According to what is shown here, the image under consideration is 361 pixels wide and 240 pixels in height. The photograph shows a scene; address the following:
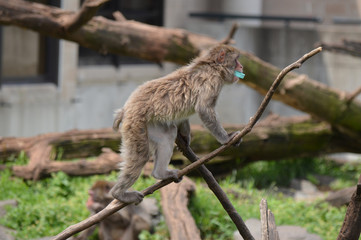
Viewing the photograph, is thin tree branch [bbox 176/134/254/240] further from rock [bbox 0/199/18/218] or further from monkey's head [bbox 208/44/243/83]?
rock [bbox 0/199/18/218]

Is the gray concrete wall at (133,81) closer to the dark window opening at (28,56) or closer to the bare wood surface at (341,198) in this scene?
the dark window opening at (28,56)

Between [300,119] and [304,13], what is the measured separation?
17.8ft

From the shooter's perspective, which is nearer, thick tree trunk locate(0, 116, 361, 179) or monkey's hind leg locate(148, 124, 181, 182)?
monkey's hind leg locate(148, 124, 181, 182)

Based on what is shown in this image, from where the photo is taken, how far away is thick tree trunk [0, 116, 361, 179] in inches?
296

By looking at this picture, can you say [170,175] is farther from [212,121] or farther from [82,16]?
[82,16]

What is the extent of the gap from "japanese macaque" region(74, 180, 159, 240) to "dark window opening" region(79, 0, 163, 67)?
21.1ft

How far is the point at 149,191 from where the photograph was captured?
3930mm

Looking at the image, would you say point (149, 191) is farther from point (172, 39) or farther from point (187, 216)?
point (172, 39)

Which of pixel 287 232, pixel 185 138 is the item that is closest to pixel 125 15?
pixel 287 232

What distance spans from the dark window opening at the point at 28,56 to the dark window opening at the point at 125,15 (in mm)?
804

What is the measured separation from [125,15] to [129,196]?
8.97 metres

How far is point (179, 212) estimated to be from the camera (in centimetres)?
595

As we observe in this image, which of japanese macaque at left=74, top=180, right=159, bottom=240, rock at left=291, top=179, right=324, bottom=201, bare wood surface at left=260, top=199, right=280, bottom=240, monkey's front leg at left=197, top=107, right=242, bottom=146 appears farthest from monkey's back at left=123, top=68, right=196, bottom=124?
rock at left=291, top=179, right=324, bottom=201

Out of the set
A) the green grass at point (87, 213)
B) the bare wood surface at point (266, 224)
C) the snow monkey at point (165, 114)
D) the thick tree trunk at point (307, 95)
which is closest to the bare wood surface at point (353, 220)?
the bare wood surface at point (266, 224)
